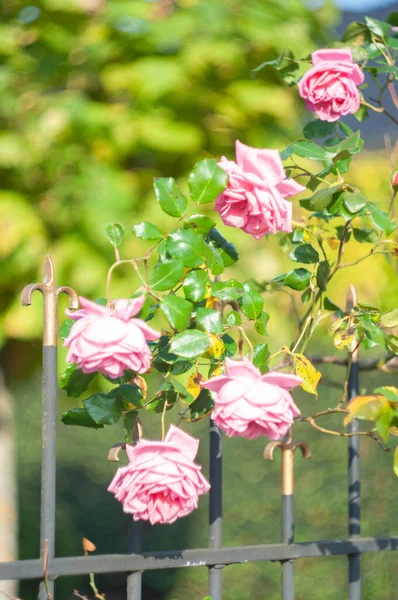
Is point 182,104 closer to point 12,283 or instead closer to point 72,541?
point 12,283

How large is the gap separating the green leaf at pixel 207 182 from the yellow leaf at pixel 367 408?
1.21 ft

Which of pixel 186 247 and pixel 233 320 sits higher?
pixel 186 247

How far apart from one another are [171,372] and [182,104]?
180 cm

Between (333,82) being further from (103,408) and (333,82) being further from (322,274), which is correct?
(103,408)

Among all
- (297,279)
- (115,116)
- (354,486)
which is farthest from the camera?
(115,116)

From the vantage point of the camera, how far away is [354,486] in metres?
1.55

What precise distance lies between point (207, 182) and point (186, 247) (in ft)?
0.34

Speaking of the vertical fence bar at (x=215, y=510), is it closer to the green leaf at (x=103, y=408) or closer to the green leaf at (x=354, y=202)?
the green leaf at (x=103, y=408)

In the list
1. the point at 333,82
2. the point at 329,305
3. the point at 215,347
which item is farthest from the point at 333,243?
the point at 215,347

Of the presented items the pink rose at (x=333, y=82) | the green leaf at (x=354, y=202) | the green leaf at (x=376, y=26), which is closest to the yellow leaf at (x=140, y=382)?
the green leaf at (x=354, y=202)

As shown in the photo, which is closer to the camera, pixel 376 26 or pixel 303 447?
pixel 303 447

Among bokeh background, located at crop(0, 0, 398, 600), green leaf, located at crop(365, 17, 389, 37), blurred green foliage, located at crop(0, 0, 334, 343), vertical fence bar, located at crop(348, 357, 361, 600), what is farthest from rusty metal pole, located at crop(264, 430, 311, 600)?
blurred green foliage, located at crop(0, 0, 334, 343)

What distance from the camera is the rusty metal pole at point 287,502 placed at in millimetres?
1393

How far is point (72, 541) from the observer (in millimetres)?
4340
